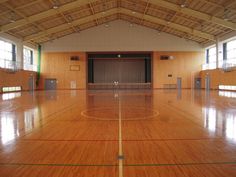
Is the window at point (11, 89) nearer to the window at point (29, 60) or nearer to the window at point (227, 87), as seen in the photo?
the window at point (29, 60)

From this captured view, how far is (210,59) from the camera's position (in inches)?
1363

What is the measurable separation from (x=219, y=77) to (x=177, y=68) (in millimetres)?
7340

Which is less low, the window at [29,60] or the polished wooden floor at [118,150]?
the window at [29,60]

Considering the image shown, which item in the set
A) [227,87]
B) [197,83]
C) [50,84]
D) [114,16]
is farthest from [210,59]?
[50,84]

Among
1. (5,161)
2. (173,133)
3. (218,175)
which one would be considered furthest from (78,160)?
(173,133)

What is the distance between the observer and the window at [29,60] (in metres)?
32.4

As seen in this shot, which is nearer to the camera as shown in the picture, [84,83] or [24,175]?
[24,175]

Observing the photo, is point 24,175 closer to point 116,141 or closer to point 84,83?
point 116,141

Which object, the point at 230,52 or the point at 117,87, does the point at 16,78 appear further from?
the point at 230,52

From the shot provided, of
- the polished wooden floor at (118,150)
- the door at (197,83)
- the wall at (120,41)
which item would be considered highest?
the wall at (120,41)

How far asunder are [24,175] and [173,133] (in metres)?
3.13

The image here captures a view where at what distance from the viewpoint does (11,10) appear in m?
21.1

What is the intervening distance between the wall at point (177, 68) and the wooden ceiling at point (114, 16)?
2.83 metres

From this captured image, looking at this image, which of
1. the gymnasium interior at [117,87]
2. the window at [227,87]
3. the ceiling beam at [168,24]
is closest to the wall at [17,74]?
the gymnasium interior at [117,87]
